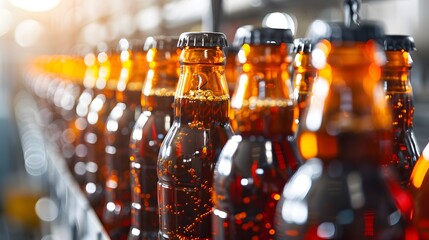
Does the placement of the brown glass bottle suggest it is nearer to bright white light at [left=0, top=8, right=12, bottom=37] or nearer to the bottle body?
the bottle body

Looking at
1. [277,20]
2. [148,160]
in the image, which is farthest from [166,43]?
[277,20]

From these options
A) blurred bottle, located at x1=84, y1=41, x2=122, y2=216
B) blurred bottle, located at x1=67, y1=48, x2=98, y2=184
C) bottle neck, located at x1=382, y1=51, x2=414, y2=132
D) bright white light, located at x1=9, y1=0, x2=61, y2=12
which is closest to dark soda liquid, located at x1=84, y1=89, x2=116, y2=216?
blurred bottle, located at x1=84, y1=41, x2=122, y2=216

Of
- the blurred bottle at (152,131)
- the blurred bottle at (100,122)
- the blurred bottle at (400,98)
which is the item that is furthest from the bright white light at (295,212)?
the blurred bottle at (100,122)

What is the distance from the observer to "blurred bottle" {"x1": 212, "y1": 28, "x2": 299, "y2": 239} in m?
0.53

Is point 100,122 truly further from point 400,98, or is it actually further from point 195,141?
point 400,98

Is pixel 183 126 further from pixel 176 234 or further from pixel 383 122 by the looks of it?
pixel 383 122

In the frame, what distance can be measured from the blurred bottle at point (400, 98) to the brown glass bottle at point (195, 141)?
0.17 metres

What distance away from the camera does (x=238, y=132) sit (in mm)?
560

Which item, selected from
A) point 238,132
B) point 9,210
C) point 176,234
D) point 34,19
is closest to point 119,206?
point 176,234

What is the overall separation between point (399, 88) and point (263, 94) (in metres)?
0.17

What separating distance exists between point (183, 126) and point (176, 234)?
0.11 meters

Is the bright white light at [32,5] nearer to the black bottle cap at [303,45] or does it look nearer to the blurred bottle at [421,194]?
the black bottle cap at [303,45]

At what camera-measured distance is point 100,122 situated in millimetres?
1343

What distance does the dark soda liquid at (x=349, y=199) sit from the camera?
42cm
